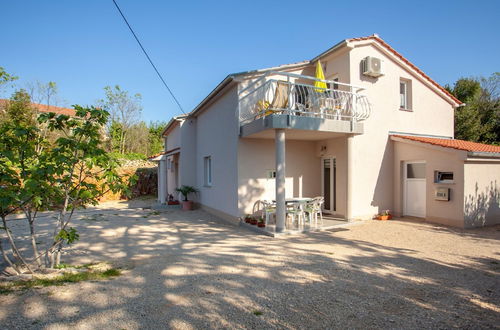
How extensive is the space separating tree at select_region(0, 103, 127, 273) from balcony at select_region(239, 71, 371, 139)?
15.1ft

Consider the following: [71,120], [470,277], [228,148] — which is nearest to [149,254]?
[71,120]

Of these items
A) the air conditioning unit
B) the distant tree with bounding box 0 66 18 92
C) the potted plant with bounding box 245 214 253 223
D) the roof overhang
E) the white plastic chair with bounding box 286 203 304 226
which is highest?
the distant tree with bounding box 0 66 18 92

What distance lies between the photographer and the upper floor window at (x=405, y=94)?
12227 millimetres

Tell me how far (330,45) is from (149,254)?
31.8ft

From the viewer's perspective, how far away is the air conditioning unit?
10750 mm

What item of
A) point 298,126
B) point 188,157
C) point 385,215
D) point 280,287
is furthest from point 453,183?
point 188,157

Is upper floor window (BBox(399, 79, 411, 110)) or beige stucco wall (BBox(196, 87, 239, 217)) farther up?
upper floor window (BBox(399, 79, 411, 110))

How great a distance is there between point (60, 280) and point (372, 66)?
37.2 ft

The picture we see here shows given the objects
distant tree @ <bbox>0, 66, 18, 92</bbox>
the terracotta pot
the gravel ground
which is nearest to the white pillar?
the terracotta pot

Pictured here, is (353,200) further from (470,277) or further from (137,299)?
(137,299)

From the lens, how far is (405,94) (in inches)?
485

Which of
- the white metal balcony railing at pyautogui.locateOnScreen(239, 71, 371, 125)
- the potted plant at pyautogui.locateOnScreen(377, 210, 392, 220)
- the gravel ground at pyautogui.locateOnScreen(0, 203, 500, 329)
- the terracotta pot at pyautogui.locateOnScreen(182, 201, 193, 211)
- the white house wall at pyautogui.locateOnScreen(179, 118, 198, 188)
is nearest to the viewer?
the gravel ground at pyautogui.locateOnScreen(0, 203, 500, 329)

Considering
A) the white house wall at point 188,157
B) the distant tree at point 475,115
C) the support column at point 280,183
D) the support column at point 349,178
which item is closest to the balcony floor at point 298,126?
the support column at point 280,183

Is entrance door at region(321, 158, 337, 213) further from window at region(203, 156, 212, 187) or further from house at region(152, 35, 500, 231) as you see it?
window at region(203, 156, 212, 187)
